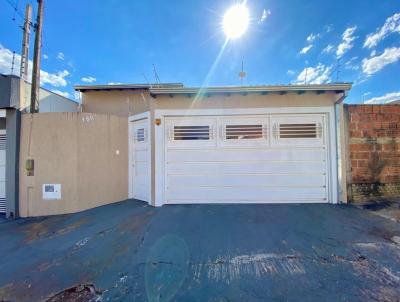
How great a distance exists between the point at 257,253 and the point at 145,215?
276 cm

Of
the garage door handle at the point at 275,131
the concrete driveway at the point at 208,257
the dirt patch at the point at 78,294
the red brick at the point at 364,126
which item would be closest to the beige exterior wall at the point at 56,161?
the concrete driveway at the point at 208,257

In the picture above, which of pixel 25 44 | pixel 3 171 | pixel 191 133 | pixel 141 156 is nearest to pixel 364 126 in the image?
pixel 191 133

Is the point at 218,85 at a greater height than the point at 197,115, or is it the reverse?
the point at 218,85

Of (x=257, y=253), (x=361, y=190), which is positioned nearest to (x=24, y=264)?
(x=257, y=253)

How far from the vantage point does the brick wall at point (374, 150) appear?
538 cm

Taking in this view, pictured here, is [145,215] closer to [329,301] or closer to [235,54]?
[329,301]

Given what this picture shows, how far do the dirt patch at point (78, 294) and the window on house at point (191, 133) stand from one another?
149 inches

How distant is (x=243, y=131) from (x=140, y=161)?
3186 millimetres

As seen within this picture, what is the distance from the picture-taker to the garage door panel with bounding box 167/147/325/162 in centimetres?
537

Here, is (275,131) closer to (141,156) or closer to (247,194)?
(247,194)

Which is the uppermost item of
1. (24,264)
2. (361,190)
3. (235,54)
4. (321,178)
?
(235,54)

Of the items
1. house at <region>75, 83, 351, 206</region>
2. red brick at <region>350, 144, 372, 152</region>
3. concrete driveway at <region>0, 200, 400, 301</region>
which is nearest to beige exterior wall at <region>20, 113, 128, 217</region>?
concrete driveway at <region>0, 200, 400, 301</region>

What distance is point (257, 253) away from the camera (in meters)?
3.10

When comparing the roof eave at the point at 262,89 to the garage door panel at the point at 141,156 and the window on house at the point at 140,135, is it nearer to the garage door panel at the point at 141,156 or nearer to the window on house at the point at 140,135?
the window on house at the point at 140,135
